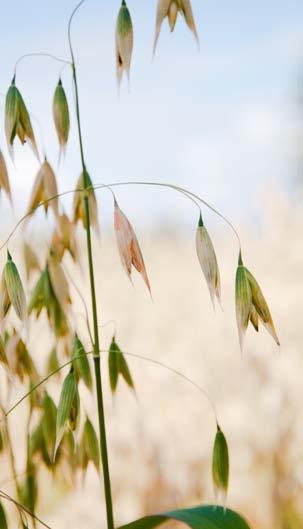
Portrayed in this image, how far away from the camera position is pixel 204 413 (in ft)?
4.59

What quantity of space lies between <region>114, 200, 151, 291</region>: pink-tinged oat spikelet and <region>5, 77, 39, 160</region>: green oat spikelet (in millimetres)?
107

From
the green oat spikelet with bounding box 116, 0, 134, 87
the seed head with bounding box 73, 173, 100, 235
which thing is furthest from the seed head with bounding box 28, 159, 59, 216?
the green oat spikelet with bounding box 116, 0, 134, 87

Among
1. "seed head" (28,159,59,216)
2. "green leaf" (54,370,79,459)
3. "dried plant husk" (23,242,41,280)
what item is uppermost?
"seed head" (28,159,59,216)

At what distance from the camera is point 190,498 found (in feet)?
4.13

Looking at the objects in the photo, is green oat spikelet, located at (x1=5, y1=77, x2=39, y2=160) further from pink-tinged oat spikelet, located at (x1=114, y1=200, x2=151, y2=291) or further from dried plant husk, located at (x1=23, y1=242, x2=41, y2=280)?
dried plant husk, located at (x1=23, y1=242, x2=41, y2=280)

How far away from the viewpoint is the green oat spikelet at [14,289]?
25.0 inches

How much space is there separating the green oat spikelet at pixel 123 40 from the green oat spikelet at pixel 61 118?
1.9 inches

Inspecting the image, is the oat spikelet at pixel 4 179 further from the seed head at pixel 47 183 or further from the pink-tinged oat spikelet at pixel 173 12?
the pink-tinged oat spikelet at pixel 173 12

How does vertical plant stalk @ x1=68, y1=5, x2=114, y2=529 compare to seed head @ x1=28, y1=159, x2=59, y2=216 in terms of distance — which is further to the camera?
seed head @ x1=28, y1=159, x2=59, y2=216

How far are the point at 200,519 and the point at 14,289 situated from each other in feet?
0.69

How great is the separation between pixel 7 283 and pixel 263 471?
758mm

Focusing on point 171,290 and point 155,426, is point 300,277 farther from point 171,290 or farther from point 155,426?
point 155,426

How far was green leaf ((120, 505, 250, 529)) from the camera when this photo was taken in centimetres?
65

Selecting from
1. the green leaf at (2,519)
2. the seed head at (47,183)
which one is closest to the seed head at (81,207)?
the seed head at (47,183)
